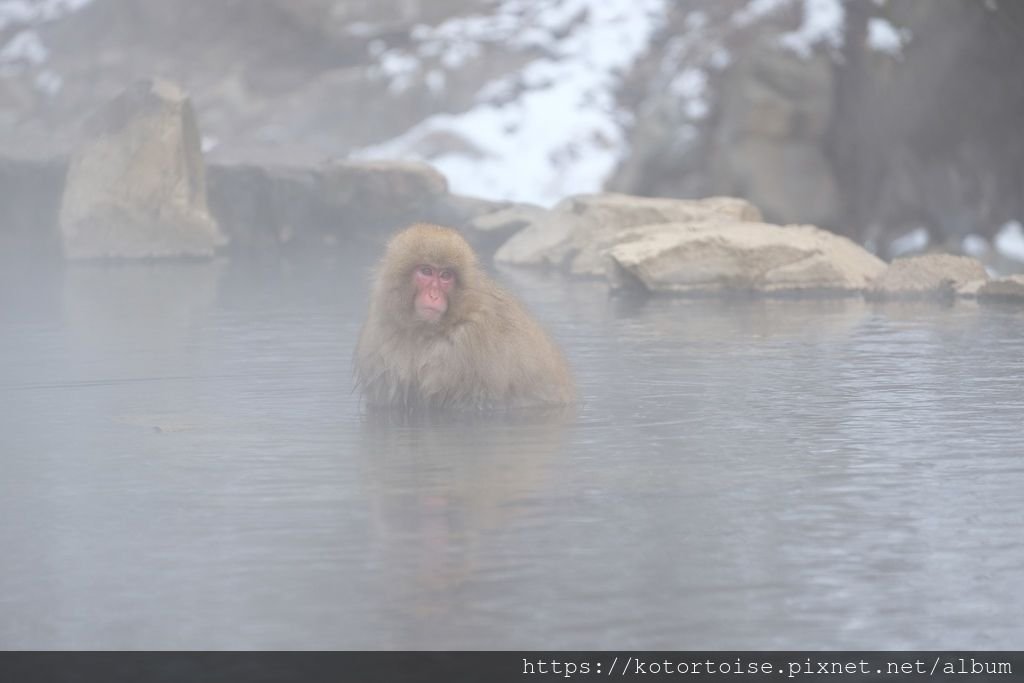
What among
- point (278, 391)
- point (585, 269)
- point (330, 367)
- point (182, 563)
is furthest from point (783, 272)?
point (182, 563)

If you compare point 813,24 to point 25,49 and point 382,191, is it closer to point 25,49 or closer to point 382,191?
point 382,191

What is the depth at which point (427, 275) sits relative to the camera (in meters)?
6.23

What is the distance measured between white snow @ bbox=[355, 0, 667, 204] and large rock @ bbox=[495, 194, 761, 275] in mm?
3505

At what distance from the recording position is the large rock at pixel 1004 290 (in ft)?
37.2

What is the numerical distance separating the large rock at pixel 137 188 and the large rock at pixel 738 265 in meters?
7.16

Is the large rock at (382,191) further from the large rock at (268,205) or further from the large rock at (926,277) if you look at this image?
the large rock at (926,277)

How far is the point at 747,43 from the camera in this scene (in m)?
20.3

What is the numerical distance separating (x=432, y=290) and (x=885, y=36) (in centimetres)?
1467

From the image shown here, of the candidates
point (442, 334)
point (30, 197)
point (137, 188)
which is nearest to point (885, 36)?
point (137, 188)

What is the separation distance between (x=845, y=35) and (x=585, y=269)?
5.80 meters

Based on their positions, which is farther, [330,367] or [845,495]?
[330,367]

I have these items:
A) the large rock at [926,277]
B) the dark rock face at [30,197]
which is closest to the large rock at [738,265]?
the large rock at [926,277]

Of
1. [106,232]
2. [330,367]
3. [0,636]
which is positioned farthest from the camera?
[106,232]

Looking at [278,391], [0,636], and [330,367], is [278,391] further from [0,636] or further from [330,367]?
[0,636]
